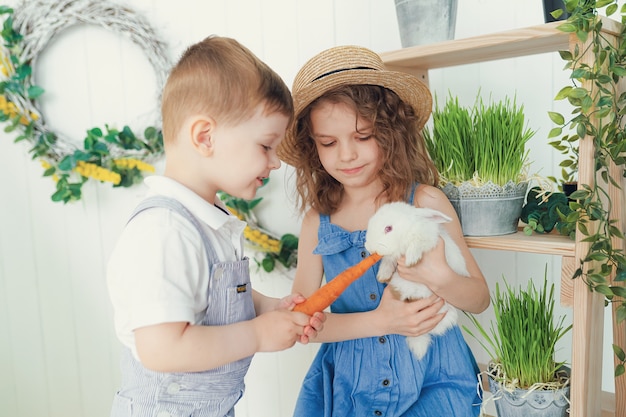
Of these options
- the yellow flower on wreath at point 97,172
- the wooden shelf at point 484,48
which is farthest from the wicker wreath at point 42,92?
the wooden shelf at point 484,48

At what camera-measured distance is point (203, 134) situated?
36.2 inches

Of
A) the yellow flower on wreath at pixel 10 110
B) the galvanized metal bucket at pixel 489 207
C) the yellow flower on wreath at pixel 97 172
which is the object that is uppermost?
the yellow flower on wreath at pixel 10 110

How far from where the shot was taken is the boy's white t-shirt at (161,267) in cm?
82

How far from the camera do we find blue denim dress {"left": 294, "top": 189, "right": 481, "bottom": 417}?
3.83 ft

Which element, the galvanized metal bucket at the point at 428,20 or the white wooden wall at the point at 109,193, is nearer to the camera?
the galvanized metal bucket at the point at 428,20

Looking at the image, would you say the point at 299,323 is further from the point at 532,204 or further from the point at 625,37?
the point at 625,37

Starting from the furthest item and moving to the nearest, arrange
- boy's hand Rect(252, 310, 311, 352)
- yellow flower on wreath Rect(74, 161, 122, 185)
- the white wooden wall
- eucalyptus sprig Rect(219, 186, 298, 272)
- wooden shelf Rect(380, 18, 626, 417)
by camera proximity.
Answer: yellow flower on wreath Rect(74, 161, 122, 185), eucalyptus sprig Rect(219, 186, 298, 272), the white wooden wall, wooden shelf Rect(380, 18, 626, 417), boy's hand Rect(252, 310, 311, 352)

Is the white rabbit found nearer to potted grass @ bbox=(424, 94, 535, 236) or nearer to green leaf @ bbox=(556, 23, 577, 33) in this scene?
→ potted grass @ bbox=(424, 94, 535, 236)

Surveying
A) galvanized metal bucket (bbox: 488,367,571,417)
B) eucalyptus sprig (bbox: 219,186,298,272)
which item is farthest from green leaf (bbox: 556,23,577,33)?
eucalyptus sprig (bbox: 219,186,298,272)

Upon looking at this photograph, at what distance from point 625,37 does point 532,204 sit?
13.7 inches

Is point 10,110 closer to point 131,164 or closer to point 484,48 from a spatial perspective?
point 131,164

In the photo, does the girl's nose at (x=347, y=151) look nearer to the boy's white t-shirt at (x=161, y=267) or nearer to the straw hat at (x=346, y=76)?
the straw hat at (x=346, y=76)

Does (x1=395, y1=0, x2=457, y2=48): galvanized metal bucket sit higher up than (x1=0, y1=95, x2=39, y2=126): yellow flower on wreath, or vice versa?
(x1=395, y1=0, x2=457, y2=48): galvanized metal bucket

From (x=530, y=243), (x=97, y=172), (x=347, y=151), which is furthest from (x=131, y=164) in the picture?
(x=530, y=243)
